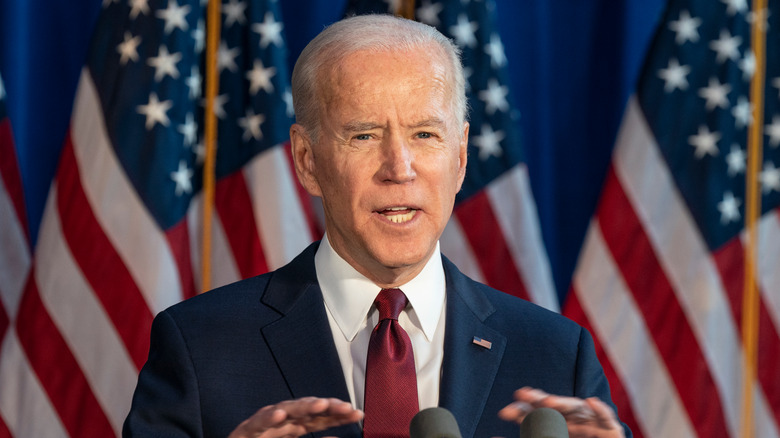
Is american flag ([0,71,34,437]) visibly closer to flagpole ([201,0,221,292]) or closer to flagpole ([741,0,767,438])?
flagpole ([201,0,221,292])

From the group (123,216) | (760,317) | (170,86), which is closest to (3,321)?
(123,216)

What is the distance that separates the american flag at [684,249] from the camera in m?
3.25

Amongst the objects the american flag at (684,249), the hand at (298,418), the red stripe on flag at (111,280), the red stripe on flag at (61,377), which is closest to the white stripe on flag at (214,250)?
the red stripe on flag at (111,280)

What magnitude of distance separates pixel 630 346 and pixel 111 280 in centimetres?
171

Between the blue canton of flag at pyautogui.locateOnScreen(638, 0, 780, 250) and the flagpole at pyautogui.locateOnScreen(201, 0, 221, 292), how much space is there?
147 cm

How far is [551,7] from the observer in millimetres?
3689

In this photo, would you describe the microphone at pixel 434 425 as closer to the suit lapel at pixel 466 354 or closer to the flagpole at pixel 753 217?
the suit lapel at pixel 466 354

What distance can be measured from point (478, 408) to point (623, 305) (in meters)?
1.74

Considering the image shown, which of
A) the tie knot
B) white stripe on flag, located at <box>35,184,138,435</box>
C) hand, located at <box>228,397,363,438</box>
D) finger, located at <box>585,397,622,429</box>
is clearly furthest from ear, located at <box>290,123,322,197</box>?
white stripe on flag, located at <box>35,184,138,435</box>

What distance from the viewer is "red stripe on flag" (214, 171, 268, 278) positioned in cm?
330

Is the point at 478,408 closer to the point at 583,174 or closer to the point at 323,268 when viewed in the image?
the point at 323,268

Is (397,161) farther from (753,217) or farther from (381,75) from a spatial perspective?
(753,217)

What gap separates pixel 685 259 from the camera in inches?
129

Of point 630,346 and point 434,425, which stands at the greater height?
point 434,425
